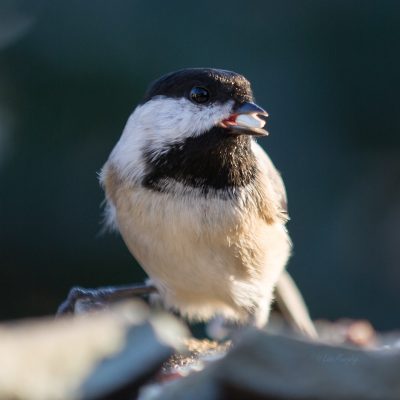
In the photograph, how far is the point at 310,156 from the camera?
3.50 meters

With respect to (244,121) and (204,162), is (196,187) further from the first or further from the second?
(244,121)

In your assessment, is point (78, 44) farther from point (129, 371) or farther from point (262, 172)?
point (129, 371)

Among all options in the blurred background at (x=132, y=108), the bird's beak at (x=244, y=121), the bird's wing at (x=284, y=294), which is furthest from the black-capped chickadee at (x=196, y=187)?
the blurred background at (x=132, y=108)

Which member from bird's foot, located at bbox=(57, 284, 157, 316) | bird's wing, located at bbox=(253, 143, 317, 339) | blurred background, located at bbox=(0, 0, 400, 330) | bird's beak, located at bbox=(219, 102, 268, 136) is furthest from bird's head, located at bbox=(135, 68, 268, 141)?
blurred background, located at bbox=(0, 0, 400, 330)

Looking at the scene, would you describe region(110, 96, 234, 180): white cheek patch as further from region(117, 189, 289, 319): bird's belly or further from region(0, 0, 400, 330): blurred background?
region(0, 0, 400, 330): blurred background

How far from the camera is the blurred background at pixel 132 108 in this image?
3.46m

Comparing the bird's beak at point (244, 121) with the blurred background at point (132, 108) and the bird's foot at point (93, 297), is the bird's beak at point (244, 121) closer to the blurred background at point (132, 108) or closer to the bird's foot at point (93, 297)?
the bird's foot at point (93, 297)

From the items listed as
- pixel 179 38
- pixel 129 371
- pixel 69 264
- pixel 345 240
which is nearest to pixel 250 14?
pixel 179 38

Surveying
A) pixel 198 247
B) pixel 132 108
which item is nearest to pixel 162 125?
pixel 198 247

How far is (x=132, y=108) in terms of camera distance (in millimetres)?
3430

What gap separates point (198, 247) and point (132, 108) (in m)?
1.45

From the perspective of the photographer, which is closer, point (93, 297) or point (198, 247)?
point (198, 247)

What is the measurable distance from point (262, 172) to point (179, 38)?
4.54 ft

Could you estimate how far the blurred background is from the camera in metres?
3.46
